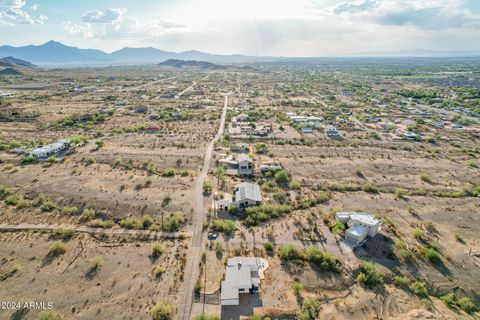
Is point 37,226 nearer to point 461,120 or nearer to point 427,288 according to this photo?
point 427,288

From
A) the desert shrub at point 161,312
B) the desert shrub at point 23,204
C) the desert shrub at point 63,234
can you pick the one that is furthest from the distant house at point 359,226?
the desert shrub at point 23,204

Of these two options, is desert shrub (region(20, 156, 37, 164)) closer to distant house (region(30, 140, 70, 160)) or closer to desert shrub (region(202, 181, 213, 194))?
distant house (region(30, 140, 70, 160))

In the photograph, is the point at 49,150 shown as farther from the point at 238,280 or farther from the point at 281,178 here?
the point at 238,280

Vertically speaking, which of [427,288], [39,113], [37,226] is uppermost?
[39,113]

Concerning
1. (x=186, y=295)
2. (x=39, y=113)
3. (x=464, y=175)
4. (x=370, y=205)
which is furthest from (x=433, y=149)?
(x=39, y=113)

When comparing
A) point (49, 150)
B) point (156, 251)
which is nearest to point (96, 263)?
point (156, 251)

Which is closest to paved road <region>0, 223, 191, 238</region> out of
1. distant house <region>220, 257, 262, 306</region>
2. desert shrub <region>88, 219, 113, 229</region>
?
desert shrub <region>88, 219, 113, 229</region>
